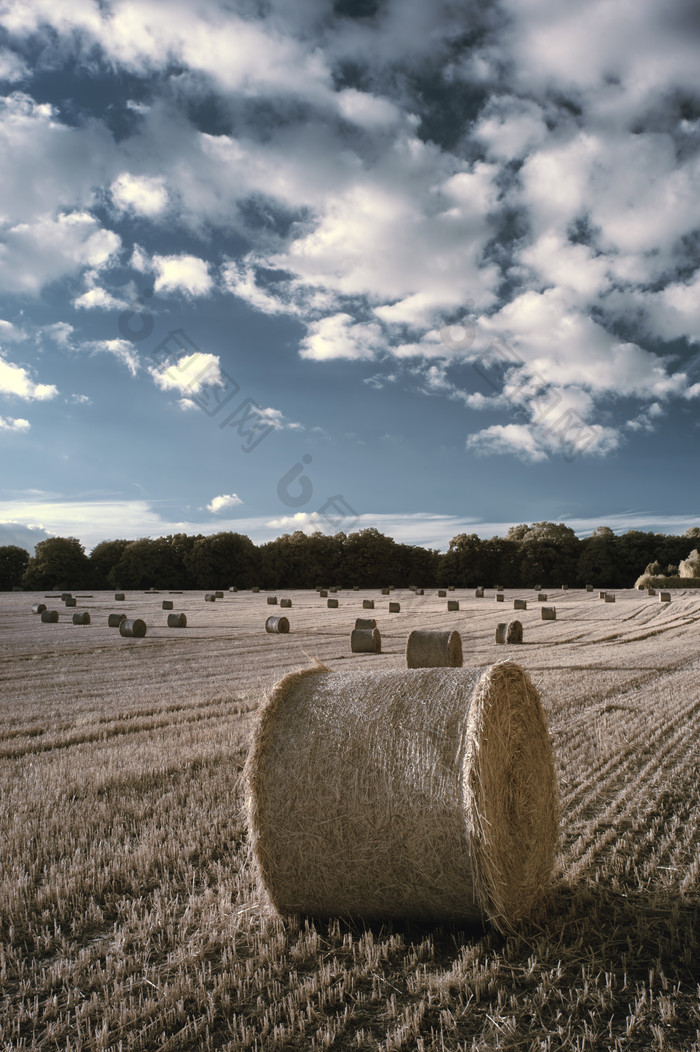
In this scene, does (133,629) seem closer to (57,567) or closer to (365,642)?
(365,642)

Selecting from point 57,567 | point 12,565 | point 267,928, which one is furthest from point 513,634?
point 12,565

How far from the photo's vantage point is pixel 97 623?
2895 centimetres

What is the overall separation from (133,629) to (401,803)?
20.9 meters

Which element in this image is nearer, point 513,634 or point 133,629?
point 513,634

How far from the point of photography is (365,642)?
1952 centimetres

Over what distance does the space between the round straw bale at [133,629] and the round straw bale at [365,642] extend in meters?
8.06

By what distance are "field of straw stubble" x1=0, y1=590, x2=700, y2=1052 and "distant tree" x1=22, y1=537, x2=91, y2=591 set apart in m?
64.3

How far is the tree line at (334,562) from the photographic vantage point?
69438 mm

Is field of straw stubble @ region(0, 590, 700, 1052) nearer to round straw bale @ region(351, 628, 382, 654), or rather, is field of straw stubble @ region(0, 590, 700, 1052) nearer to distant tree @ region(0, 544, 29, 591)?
round straw bale @ region(351, 628, 382, 654)

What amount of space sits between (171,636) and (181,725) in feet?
49.6

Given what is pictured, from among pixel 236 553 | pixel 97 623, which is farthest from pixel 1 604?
pixel 236 553

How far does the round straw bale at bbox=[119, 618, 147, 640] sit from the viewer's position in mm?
23422

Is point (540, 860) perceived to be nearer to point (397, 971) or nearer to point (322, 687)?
point (397, 971)

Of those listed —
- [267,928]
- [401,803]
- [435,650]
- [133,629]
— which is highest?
[401,803]
